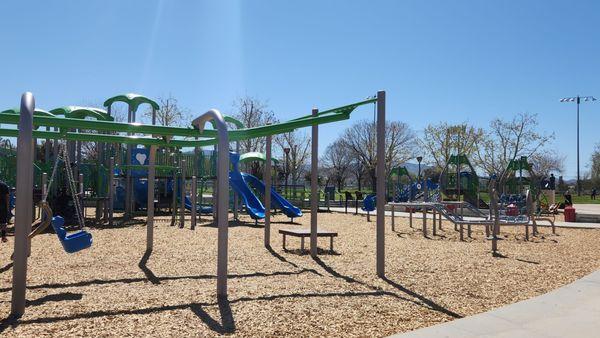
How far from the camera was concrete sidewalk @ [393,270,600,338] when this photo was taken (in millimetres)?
4434

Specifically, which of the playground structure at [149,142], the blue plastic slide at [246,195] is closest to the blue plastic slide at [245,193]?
the blue plastic slide at [246,195]

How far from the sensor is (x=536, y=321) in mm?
4879

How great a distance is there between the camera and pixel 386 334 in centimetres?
446

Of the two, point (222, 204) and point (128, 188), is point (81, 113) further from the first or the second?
point (222, 204)

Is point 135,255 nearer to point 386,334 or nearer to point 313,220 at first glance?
point 313,220

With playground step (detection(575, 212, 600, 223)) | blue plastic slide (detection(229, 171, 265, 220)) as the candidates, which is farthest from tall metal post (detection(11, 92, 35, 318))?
playground step (detection(575, 212, 600, 223))

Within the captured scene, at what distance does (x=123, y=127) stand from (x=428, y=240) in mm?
8171

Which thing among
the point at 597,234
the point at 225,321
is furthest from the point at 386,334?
the point at 597,234

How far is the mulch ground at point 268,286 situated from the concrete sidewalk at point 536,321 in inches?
10.6

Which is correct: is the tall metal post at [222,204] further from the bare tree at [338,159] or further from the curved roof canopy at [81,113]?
the bare tree at [338,159]

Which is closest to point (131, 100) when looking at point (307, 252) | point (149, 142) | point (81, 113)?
point (81, 113)

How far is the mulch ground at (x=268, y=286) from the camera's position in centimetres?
463

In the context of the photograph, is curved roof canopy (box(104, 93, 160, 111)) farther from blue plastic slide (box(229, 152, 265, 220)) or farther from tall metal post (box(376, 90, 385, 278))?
tall metal post (box(376, 90, 385, 278))

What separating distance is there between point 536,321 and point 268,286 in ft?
9.85
